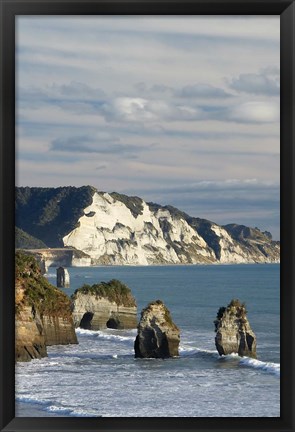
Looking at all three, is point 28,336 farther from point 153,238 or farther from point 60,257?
point 153,238

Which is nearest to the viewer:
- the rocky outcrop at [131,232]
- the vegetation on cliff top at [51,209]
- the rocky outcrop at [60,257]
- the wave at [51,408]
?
the wave at [51,408]

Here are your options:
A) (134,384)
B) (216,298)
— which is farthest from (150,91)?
(134,384)

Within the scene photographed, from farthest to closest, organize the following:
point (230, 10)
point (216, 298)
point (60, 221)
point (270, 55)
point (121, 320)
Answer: point (216, 298), point (60, 221), point (270, 55), point (121, 320), point (230, 10)

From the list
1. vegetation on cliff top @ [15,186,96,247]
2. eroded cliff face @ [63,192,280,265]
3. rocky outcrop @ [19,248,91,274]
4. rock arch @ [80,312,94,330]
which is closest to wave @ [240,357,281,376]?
rock arch @ [80,312,94,330]

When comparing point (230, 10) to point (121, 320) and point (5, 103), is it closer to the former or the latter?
point (5, 103)

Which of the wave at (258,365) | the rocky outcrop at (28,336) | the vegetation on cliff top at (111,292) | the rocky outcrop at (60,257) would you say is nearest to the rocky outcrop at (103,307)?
the vegetation on cliff top at (111,292)

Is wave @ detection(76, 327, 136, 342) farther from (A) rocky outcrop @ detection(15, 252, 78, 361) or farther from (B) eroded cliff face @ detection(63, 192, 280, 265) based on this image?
(B) eroded cliff face @ detection(63, 192, 280, 265)

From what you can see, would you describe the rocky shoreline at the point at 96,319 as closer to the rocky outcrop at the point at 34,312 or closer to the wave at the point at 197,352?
the rocky outcrop at the point at 34,312
